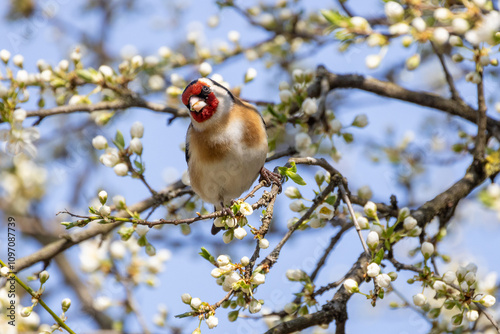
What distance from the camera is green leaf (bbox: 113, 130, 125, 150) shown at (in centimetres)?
315

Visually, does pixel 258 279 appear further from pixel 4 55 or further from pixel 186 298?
pixel 4 55

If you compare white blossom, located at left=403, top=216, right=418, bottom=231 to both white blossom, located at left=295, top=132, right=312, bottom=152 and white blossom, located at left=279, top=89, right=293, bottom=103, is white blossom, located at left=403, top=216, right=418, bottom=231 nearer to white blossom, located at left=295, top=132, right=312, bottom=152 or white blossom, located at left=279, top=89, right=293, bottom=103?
white blossom, located at left=295, top=132, right=312, bottom=152

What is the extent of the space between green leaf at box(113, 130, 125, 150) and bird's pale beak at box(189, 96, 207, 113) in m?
0.47

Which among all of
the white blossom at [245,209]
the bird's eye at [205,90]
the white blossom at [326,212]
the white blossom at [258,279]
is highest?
the bird's eye at [205,90]

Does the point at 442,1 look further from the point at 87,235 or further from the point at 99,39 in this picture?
the point at 99,39

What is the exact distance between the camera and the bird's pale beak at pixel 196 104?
3.38 m

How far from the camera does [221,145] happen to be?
3.31m

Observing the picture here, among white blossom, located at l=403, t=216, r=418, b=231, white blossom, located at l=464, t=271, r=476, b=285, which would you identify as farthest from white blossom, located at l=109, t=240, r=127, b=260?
white blossom, located at l=464, t=271, r=476, b=285

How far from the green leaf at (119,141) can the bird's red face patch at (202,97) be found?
0.48 m

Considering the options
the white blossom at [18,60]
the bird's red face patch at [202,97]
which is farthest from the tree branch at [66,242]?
the white blossom at [18,60]

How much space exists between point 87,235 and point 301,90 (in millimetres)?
1628

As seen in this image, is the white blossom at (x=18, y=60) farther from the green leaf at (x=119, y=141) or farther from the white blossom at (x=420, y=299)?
the white blossom at (x=420, y=299)

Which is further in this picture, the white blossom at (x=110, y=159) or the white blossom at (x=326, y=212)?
the white blossom at (x=110, y=159)

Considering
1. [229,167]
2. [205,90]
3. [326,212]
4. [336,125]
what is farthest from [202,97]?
[326,212]
